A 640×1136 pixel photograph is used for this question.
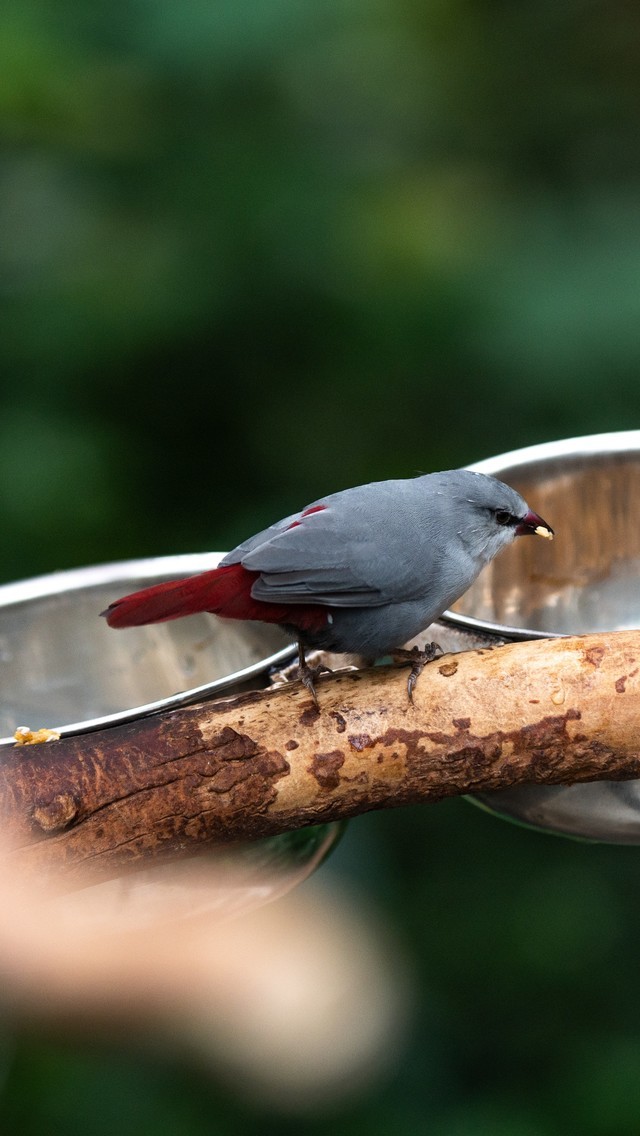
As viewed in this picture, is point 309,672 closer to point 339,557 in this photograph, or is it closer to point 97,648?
point 339,557

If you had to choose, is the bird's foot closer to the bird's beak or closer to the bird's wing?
the bird's wing

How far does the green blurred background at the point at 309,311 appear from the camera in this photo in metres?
2.91

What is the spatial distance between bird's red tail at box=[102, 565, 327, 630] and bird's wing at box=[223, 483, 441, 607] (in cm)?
3

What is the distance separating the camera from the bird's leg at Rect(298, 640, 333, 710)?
1518 mm

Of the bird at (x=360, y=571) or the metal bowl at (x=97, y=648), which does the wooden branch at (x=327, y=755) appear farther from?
the metal bowl at (x=97, y=648)

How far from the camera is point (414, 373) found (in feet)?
10.9

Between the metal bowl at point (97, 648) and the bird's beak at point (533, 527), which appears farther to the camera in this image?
the metal bowl at point (97, 648)

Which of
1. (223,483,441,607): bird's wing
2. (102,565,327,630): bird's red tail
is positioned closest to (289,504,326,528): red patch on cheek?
(223,483,441,607): bird's wing

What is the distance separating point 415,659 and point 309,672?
149 millimetres

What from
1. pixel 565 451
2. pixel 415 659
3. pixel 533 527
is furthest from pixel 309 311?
pixel 415 659

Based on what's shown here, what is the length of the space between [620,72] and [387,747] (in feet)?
9.21

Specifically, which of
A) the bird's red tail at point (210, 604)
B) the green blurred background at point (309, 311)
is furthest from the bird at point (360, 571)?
the green blurred background at point (309, 311)

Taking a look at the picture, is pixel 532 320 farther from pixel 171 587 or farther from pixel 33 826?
pixel 33 826

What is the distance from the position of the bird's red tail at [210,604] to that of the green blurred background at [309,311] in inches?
53.0
